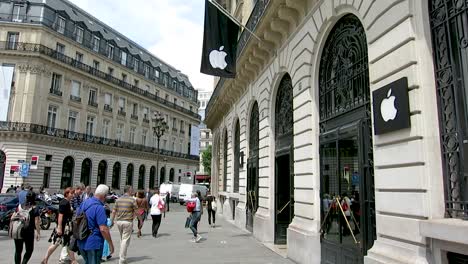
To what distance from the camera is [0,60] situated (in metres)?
39.2

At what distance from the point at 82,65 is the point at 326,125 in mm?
42868

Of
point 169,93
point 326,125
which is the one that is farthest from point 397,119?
point 169,93

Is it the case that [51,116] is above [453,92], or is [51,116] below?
above

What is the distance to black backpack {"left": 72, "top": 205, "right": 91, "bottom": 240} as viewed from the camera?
20.2 feet

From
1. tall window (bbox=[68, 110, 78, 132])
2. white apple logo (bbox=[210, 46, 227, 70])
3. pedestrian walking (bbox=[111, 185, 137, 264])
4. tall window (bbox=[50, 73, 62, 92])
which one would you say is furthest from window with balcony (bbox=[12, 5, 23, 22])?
pedestrian walking (bbox=[111, 185, 137, 264])

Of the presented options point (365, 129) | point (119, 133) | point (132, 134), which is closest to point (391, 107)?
point (365, 129)

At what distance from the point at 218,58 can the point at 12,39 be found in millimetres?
36684

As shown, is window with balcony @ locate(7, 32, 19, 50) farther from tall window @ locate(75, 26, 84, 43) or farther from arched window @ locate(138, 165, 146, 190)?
arched window @ locate(138, 165, 146, 190)

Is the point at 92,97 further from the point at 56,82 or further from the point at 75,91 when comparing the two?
the point at 56,82

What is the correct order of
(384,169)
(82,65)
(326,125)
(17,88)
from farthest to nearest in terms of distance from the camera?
(82,65)
(17,88)
(326,125)
(384,169)

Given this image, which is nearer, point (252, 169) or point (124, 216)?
point (124, 216)

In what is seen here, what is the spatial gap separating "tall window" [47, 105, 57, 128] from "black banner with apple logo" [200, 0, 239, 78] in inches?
1369

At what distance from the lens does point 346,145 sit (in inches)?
320

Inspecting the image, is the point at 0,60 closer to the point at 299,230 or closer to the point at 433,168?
the point at 299,230
